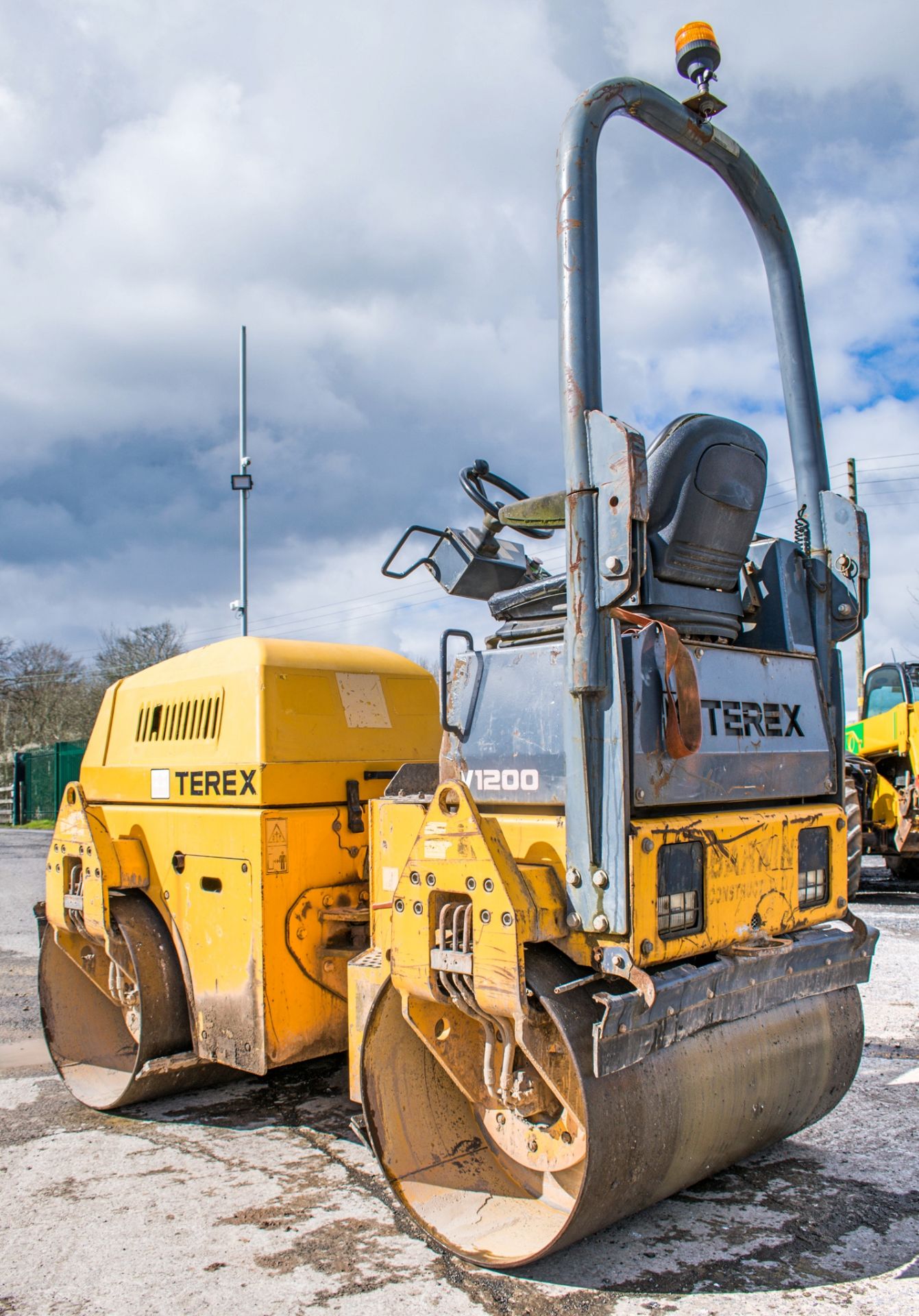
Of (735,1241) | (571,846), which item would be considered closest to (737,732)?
(571,846)

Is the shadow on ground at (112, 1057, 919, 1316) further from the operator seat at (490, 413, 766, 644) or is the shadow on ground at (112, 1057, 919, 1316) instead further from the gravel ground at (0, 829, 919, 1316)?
the operator seat at (490, 413, 766, 644)

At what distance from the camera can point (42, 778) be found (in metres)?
24.9

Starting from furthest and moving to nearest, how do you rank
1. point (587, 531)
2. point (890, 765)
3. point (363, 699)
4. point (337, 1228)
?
point (890, 765) → point (363, 699) → point (337, 1228) → point (587, 531)

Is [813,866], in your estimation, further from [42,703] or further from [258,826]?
[42,703]

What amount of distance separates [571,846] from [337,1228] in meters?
1.56

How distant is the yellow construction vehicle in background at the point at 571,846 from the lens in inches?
112

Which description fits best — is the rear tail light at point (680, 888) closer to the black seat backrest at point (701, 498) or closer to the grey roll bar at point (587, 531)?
the grey roll bar at point (587, 531)

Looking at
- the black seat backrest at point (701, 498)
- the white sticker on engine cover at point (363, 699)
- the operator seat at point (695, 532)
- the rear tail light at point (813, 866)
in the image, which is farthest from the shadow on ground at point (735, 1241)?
the black seat backrest at point (701, 498)

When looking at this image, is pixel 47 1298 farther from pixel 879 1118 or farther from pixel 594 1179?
pixel 879 1118

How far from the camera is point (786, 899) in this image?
3.34m

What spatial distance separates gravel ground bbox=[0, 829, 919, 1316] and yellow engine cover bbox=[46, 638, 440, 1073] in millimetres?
485

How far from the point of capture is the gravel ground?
9.71 feet

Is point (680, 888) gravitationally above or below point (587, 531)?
below

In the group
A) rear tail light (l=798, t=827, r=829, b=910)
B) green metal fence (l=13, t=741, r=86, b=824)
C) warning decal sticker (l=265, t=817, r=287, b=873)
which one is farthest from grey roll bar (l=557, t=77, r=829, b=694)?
green metal fence (l=13, t=741, r=86, b=824)
